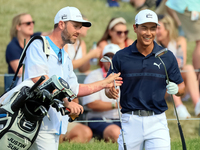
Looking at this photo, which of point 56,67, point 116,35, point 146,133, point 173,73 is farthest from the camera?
point 116,35

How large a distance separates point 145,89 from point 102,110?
7.48 ft

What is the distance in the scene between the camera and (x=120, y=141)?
196 inches

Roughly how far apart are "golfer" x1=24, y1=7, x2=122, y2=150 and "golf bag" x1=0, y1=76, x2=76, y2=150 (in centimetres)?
38

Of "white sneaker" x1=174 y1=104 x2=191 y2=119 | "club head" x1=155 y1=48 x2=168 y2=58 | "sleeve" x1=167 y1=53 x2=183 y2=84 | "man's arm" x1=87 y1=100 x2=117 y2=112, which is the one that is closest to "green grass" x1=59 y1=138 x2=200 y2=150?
"man's arm" x1=87 y1=100 x2=117 y2=112

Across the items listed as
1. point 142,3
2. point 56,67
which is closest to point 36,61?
point 56,67

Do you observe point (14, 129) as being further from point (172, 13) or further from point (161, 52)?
point (172, 13)

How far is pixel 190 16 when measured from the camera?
9000 mm

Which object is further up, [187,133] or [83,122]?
[83,122]

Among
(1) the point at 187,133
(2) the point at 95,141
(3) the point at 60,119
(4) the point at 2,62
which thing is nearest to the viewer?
(3) the point at 60,119

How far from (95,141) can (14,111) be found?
124 inches

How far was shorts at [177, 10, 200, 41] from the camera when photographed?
29.5ft

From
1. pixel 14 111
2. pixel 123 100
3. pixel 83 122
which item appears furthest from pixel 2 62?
pixel 14 111

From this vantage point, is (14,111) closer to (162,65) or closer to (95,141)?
(162,65)

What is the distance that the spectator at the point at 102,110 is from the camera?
22.6ft
